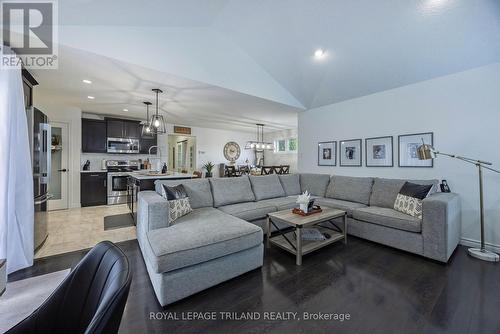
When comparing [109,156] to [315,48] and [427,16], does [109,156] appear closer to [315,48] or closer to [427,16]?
[315,48]

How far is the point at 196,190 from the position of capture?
3074mm

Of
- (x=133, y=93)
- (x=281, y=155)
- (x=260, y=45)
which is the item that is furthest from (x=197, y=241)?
(x=281, y=155)

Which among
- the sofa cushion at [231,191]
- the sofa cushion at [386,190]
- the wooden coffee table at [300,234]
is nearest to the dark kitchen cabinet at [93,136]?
the sofa cushion at [231,191]

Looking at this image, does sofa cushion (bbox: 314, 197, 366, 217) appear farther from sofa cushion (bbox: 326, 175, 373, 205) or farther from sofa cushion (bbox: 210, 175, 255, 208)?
sofa cushion (bbox: 210, 175, 255, 208)

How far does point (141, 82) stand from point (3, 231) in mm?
2402

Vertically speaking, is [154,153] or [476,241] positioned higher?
[154,153]

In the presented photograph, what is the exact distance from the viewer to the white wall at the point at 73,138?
4641 mm

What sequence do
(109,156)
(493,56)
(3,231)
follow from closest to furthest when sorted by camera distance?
(3,231), (493,56), (109,156)

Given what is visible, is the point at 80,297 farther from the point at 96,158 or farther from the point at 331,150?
the point at 96,158

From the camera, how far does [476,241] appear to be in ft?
9.05

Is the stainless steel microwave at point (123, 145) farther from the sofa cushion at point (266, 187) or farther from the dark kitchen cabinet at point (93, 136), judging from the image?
the sofa cushion at point (266, 187)

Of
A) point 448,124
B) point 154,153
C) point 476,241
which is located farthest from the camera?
point 154,153

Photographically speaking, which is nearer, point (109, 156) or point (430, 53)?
point (430, 53)

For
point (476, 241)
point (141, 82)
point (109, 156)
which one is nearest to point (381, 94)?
point (476, 241)
